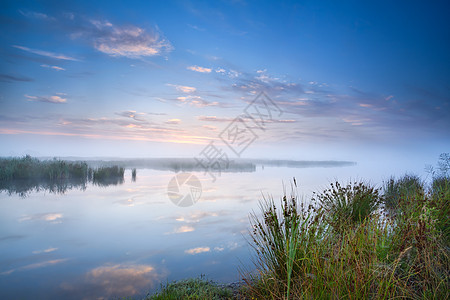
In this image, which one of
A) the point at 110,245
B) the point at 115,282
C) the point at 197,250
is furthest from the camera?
the point at 110,245

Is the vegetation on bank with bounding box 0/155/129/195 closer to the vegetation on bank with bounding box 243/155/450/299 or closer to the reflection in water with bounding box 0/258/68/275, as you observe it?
the reflection in water with bounding box 0/258/68/275

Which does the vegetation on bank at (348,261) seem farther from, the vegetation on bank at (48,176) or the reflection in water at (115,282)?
the vegetation on bank at (48,176)

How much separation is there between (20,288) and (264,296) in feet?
15.3

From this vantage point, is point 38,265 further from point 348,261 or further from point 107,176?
point 107,176

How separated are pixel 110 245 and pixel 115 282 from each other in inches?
94.2

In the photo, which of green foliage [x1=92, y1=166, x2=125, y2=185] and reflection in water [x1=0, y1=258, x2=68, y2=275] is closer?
reflection in water [x1=0, y1=258, x2=68, y2=275]

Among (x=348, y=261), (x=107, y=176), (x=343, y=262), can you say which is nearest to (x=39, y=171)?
(x=107, y=176)

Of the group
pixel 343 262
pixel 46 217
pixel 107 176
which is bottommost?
pixel 46 217

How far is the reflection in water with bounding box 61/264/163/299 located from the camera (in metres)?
4.57

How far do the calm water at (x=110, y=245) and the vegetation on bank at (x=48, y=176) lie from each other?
11.3 feet

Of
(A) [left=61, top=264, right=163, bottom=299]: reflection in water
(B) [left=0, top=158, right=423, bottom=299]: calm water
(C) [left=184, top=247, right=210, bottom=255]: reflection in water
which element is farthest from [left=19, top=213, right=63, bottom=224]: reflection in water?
(C) [left=184, top=247, right=210, bottom=255]: reflection in water

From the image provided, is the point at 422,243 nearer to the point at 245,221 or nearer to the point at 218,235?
the point at 218,235

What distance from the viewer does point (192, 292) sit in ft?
12.9

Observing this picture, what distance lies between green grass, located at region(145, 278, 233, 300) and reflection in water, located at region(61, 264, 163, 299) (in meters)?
0.88
